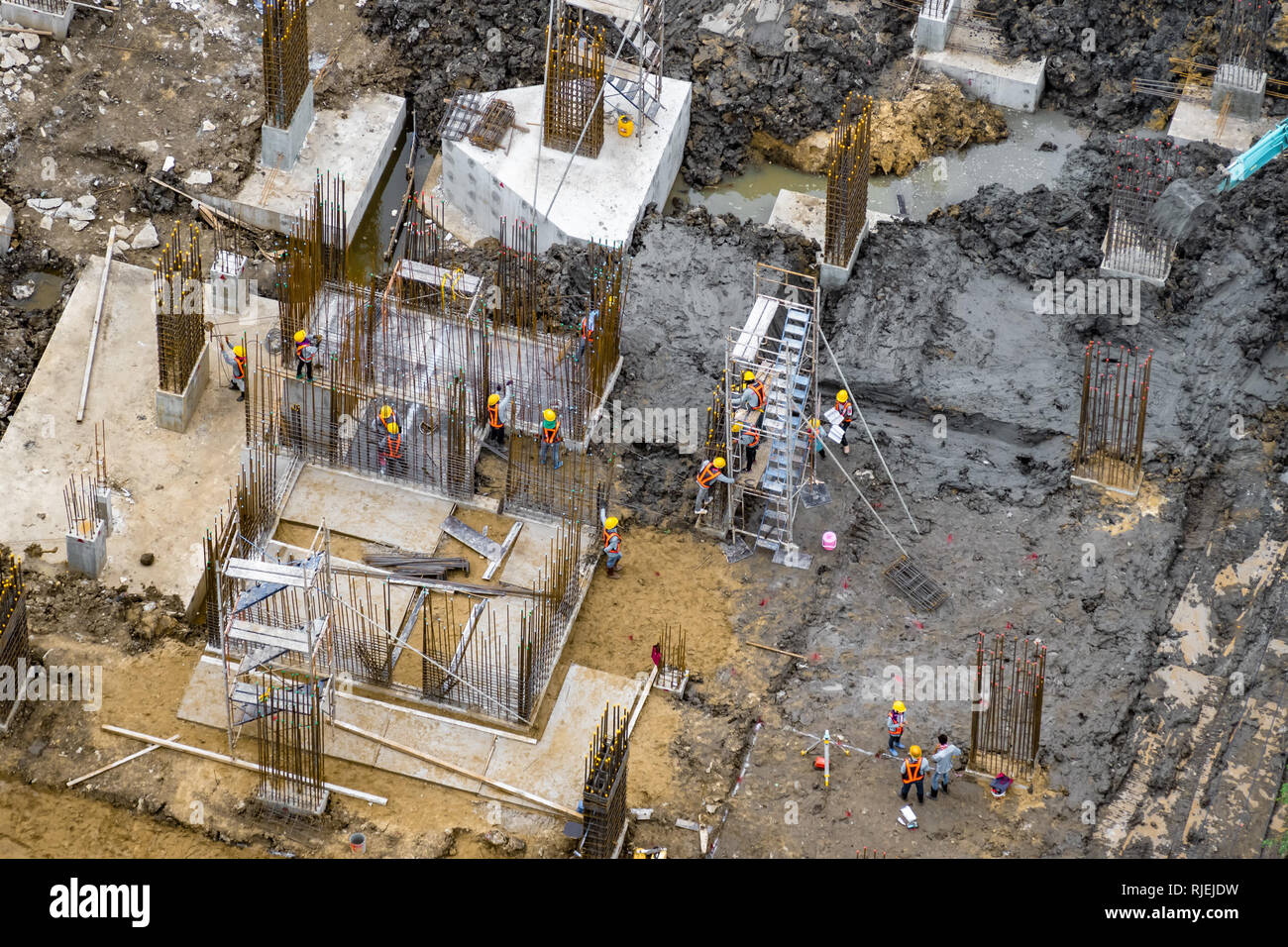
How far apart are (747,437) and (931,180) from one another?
8833 mm

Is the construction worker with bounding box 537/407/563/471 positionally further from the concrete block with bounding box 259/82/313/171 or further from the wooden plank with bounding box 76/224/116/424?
the concrete block with bounding box 259/82/313/171

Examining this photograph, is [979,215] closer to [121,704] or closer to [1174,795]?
[1174,795]

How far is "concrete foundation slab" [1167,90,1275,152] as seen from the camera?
41.2m

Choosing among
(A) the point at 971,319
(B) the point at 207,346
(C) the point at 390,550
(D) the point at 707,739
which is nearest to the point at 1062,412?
(A) the point at 971,319

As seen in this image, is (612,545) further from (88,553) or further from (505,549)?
(88,553)

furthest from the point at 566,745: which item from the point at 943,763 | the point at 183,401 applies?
the point at 183,401

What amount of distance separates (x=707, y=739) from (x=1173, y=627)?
713 centimetres

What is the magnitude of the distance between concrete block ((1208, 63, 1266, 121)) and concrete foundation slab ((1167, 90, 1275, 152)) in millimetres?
125

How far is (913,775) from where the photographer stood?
1243 inches

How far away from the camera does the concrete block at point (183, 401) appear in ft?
119

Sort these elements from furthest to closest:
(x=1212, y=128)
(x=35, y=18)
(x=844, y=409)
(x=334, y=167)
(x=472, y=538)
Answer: (x=35, y=18)
(x=1212, y=128)
(x=334, y=167)
(x=844, y=409)
(x=472, y=538)

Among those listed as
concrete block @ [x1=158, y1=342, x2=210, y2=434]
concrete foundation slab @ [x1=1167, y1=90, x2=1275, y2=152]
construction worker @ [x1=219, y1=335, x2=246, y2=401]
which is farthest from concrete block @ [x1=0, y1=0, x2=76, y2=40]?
concrete foundation slab @ [x1=1167, y1=90, x2=1275, y2=152]

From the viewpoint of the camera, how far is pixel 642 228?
39.7 metres

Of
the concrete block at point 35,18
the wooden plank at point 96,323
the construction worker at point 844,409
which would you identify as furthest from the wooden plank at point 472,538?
the concrete block at point 35,18
